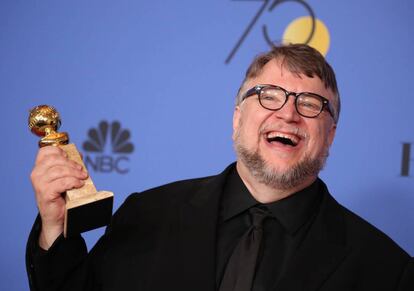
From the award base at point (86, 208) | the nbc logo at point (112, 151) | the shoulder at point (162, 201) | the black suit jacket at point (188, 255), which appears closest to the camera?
the award base at point (86, 208)

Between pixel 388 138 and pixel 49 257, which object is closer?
pixel 49 257

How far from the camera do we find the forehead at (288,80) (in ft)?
3.89

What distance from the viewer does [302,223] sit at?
3.84ft

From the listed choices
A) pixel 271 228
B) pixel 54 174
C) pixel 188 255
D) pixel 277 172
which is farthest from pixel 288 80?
pixel 54 174

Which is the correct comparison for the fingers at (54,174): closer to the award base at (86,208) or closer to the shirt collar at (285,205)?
the award base at (86,208)

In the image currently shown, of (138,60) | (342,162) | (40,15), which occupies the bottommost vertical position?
(342,162)

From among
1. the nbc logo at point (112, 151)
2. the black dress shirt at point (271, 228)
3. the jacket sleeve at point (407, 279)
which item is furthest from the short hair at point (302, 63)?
the nbc logo at point (112, 151)

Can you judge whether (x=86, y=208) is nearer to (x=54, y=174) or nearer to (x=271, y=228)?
(x=54, y=174)

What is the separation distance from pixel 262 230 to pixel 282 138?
23cm

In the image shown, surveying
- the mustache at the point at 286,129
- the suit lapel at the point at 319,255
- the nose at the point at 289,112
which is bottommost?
the suit lapel at the point at 319,255

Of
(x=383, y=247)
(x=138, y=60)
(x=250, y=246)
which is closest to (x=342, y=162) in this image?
(x=383, y=247)

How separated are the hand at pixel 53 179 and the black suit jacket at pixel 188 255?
0.24 ft

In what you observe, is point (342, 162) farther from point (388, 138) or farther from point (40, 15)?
point (40, 15)

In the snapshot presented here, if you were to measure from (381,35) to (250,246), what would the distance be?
3.26 feet
